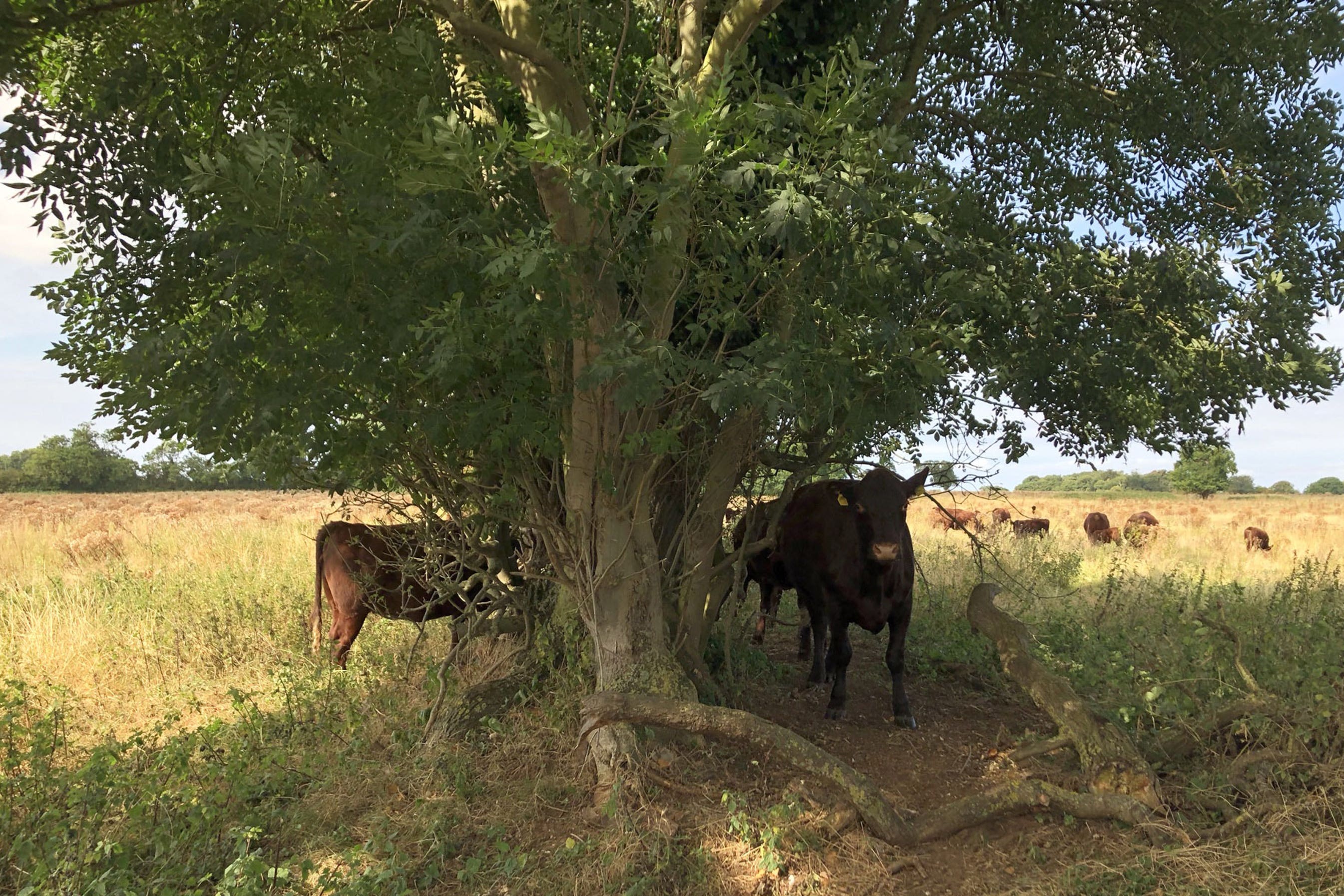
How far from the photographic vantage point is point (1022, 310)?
719 centimetres

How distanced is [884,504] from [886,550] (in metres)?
0.52

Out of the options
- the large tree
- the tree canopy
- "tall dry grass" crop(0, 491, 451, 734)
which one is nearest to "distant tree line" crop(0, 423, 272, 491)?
"tall dry grass" crop(0, 491, 451, 734)

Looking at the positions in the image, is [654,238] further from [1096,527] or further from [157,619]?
[1096,527]

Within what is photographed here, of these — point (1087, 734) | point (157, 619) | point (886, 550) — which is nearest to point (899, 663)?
point (886, 550)

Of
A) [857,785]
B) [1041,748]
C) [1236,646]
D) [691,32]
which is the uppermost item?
[691,32]

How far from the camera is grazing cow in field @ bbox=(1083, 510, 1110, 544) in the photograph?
2069cm

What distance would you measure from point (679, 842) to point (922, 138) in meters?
7.15

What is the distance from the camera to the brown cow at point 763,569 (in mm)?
7660

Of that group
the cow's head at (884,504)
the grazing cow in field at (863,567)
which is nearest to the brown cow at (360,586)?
the grazing cow in field at (863,567)

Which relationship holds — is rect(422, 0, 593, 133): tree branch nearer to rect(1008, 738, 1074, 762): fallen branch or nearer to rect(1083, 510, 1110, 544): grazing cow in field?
A: rect(1008, 738, 1074, 762): fallen branch

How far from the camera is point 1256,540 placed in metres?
19.6

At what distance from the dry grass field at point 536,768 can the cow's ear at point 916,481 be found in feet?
5.39

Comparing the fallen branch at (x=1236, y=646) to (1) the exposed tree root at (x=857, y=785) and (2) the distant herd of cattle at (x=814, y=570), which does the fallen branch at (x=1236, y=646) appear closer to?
(1) the exposed tree root at (x=857, y=785)

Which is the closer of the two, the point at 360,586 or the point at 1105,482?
the point at 360,586
